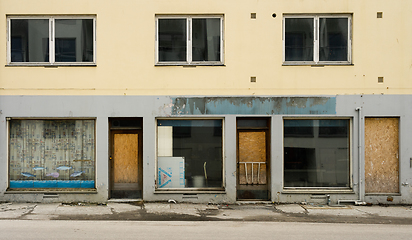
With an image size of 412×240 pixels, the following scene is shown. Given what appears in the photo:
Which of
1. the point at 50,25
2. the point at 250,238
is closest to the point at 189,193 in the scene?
the point at 250,238

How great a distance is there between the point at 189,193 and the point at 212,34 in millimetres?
4926

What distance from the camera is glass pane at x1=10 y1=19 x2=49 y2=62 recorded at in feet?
33.9

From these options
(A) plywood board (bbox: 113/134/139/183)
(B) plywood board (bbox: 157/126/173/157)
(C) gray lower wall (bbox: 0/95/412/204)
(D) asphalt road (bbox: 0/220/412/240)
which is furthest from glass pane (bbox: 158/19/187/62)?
(D) asphalt road (bbox: 0/220/412/240)

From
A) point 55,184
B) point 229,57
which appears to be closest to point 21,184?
point 55,184

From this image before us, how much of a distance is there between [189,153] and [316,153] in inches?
156

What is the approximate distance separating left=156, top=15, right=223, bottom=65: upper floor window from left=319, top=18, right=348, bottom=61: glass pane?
10.2ft

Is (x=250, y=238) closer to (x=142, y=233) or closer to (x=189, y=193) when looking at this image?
(x=142, y=233)

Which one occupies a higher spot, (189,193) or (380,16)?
(380,16)

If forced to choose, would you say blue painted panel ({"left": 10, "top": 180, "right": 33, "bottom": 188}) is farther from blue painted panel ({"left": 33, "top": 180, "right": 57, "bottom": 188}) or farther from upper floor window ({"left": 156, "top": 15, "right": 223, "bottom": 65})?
upper floor window ({"left": 156, "top": 15, "right": 223, "bottom": 65})

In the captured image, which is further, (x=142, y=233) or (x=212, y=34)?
(x=212, y=34)

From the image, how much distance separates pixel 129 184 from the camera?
1055cm

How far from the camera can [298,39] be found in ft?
34.2

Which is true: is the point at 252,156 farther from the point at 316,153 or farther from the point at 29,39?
the point at 29,39

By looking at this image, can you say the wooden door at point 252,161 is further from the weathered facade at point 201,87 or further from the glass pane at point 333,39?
the glass pane at point 333,39
